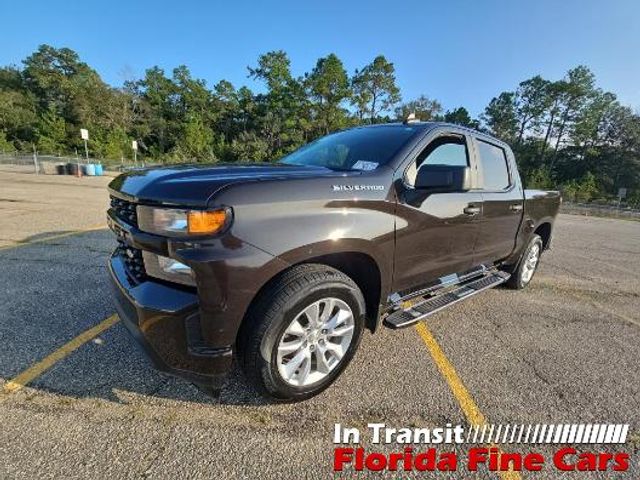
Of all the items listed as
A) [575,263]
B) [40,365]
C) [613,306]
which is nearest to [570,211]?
[575,263]

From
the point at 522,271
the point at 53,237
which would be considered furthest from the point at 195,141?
the point at 522,271

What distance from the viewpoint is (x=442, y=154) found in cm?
301

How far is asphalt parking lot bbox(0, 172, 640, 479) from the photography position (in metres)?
1.84

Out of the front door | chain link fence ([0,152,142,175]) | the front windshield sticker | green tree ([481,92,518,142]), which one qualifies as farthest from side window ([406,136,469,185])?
green tree ([481,92,518,142])

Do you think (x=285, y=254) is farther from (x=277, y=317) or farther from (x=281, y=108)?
(x=281, y=108)

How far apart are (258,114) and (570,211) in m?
49.3

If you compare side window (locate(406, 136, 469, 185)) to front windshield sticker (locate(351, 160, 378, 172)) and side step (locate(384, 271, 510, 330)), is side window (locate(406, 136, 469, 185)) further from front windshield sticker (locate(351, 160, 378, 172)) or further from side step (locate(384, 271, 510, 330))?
side step (locate(384, 271, 510, 330))

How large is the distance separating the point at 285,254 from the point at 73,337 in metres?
2.16

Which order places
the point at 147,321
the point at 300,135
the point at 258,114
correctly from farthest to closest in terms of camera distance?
1. the point at 258,114
2. the point at 300,135
3. the point at 147,321

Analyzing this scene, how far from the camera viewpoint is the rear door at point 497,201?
344 centimetres

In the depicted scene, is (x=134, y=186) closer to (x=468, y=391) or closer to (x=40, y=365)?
(x=40, y=365)

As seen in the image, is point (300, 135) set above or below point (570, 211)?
above

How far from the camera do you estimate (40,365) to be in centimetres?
246

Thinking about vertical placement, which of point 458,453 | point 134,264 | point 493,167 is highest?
point 493,167
